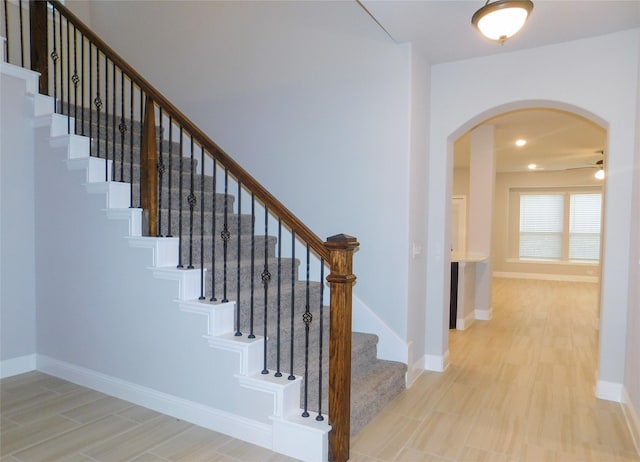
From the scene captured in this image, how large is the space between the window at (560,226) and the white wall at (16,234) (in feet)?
35.6

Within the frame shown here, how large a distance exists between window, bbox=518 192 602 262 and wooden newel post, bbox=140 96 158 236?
1041 centimetres

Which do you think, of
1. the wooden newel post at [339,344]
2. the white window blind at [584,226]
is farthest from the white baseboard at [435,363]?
the white window blind at [584,226]

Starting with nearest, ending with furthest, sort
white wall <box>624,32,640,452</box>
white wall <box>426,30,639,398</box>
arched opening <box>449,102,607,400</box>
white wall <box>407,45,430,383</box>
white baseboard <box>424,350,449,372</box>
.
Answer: white wall <box>624,32,640,452</box> → white wall <box>426,30,639,398</box> → white wall <box>407,45,430,383</box> → white baseboard <box>424,350,449,372</box> → arched opening <box>449,102,607,400</box>

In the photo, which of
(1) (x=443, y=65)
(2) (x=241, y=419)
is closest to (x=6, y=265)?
(2) (x=241, y=419)

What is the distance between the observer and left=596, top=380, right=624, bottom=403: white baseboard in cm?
319

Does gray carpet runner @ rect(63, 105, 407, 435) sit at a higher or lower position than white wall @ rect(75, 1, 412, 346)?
lower

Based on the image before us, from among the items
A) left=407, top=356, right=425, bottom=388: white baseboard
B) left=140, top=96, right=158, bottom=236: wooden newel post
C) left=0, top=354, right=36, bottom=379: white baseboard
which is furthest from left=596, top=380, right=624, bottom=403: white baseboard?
left=0, top=354, right=36, bottom=379: white baseboard

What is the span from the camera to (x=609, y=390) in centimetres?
323

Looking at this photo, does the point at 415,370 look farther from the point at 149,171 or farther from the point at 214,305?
the point at 149,171

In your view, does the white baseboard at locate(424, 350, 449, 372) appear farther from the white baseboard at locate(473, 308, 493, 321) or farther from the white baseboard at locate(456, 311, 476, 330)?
the white baseboard at locate(473, 308, 493, 321)

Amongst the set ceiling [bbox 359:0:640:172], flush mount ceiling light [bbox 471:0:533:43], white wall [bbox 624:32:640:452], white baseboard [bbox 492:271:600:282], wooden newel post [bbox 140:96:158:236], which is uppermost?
ceiling [bbox 359:0:640:172]

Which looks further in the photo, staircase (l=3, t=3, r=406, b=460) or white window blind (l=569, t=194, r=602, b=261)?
white window blind (l=569, t=194, r=602, b=261)

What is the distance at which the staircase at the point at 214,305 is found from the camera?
99.1 inches

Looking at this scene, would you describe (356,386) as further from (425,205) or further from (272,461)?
(425,205)
